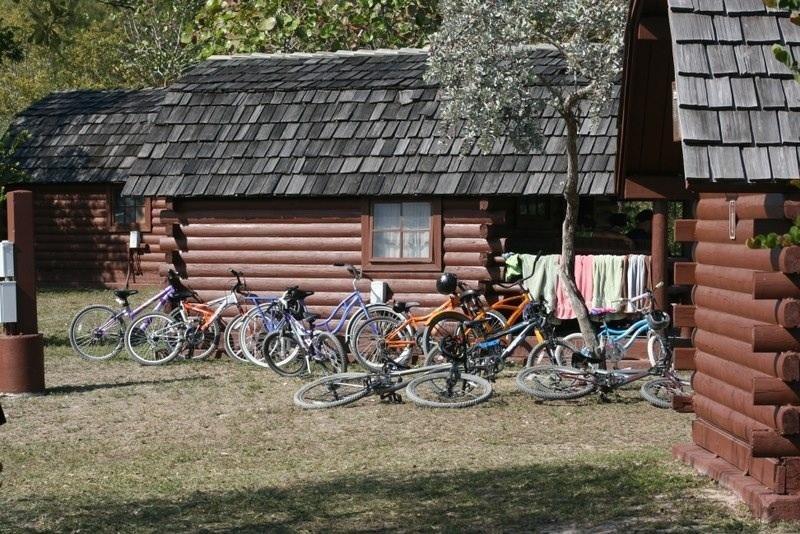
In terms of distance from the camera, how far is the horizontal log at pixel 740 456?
8680 millimetres

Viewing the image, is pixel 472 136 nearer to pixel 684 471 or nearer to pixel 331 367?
pixel 331 367

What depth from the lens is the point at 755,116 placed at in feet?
28.1

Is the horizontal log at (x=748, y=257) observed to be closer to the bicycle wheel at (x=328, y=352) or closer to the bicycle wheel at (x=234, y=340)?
the bicycle wheel at (x=328, y=352)

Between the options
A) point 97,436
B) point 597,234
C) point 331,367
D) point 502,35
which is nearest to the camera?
point 97,436

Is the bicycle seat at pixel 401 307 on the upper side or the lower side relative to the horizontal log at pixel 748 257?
lower

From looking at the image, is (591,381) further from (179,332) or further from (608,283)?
(179,332)

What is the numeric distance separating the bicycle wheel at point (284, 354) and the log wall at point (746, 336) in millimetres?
7318

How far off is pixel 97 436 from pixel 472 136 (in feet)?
18.6

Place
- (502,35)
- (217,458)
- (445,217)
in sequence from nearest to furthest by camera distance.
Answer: (217,458) < (502,35) < (445,217)

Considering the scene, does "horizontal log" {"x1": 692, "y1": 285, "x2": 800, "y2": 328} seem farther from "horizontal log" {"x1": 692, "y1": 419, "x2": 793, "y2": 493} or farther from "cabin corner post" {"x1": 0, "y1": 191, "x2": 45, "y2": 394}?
"cabin corner post" {"x1": 0, "y1": 191, "x2": 45, "y2": 394}

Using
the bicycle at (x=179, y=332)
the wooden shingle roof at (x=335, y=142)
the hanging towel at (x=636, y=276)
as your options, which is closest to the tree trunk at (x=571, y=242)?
the wooden shingle roof at (x=335, y=142)

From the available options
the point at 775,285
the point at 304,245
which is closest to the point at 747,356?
the point at 775,285


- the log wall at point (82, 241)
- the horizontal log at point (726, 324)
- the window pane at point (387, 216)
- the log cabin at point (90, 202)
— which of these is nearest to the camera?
the horizontal log at point (726, 324)

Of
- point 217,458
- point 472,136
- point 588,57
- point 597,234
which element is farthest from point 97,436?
point 597,234
